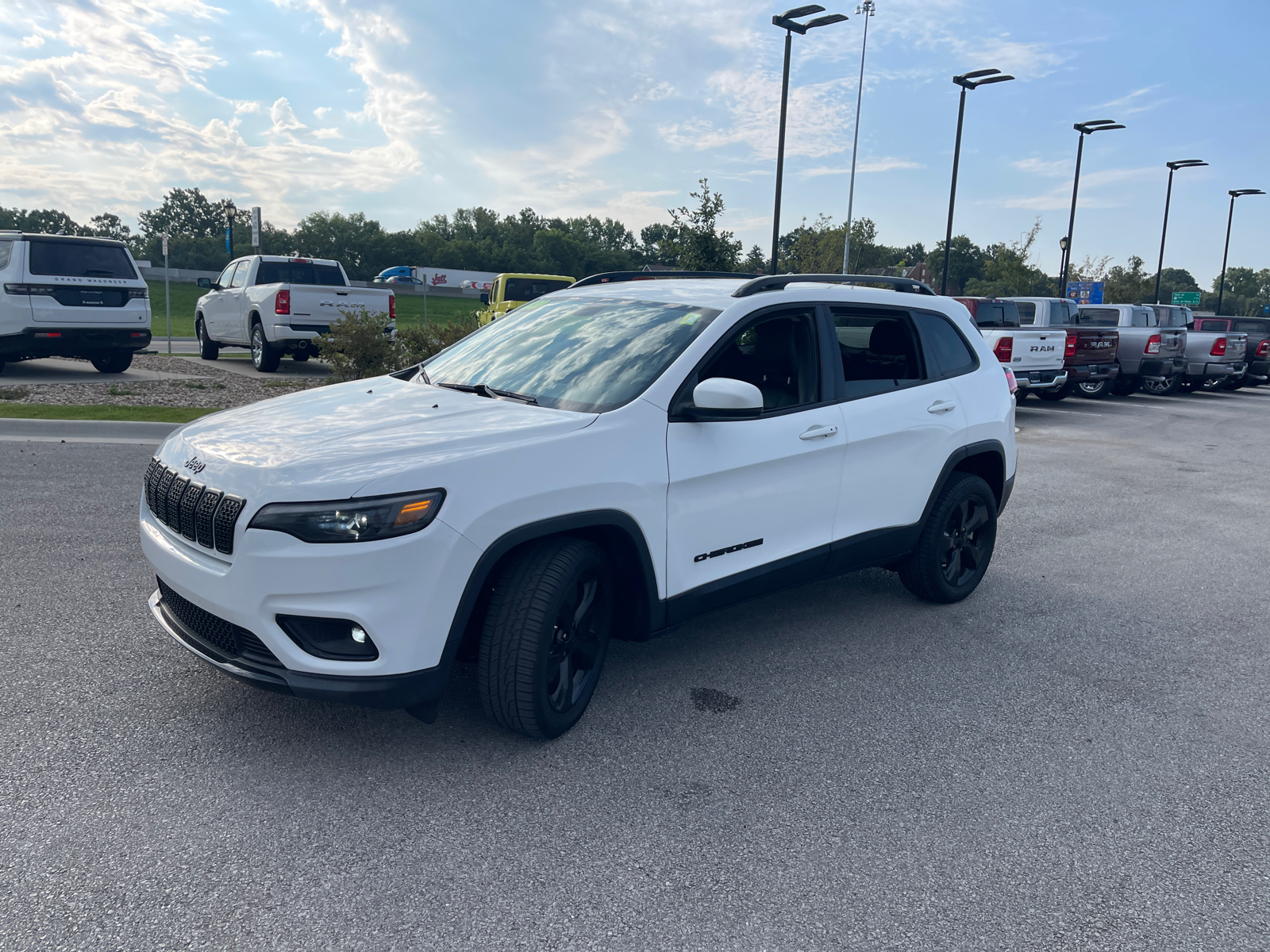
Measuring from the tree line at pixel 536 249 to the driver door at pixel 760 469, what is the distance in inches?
1280

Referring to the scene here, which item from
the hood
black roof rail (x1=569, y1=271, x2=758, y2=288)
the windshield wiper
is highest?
black roof rail (x1=569, y1=271, x2=758, y2=288)

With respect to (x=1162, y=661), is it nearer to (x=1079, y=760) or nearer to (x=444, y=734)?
(x=1079, y=760)

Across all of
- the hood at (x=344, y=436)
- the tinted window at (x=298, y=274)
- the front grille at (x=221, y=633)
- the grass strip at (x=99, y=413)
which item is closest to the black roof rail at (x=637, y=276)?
the hood at (x=344, y=436)

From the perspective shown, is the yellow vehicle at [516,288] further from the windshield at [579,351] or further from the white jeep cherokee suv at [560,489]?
the windshield at [579,351]

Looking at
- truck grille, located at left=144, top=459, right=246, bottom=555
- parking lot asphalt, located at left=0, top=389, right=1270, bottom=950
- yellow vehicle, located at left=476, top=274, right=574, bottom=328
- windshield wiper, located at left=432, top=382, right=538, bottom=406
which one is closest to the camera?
parking lot asphalt, located at left=0, top=389, right=1270, bottom=950

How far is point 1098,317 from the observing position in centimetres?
2331

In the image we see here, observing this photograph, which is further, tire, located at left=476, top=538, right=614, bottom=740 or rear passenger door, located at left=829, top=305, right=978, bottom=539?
rear passenger door, located at left=829, top=305, right=978, bottom=539

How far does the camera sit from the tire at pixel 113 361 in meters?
14.5

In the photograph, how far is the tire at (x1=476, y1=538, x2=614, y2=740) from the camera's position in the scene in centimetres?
328

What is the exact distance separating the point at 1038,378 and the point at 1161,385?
8.85m

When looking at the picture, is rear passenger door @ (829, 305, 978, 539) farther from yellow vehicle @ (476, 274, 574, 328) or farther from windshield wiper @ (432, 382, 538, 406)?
yellow vehicle @ (476, 274, 574, 328)

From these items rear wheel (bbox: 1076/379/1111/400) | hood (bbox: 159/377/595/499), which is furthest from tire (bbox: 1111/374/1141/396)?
hood (bbox: 159/377/595/499)

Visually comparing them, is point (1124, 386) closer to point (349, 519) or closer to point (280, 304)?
point (280, 304)

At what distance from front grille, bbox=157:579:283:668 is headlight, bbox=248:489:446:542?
0.43m
